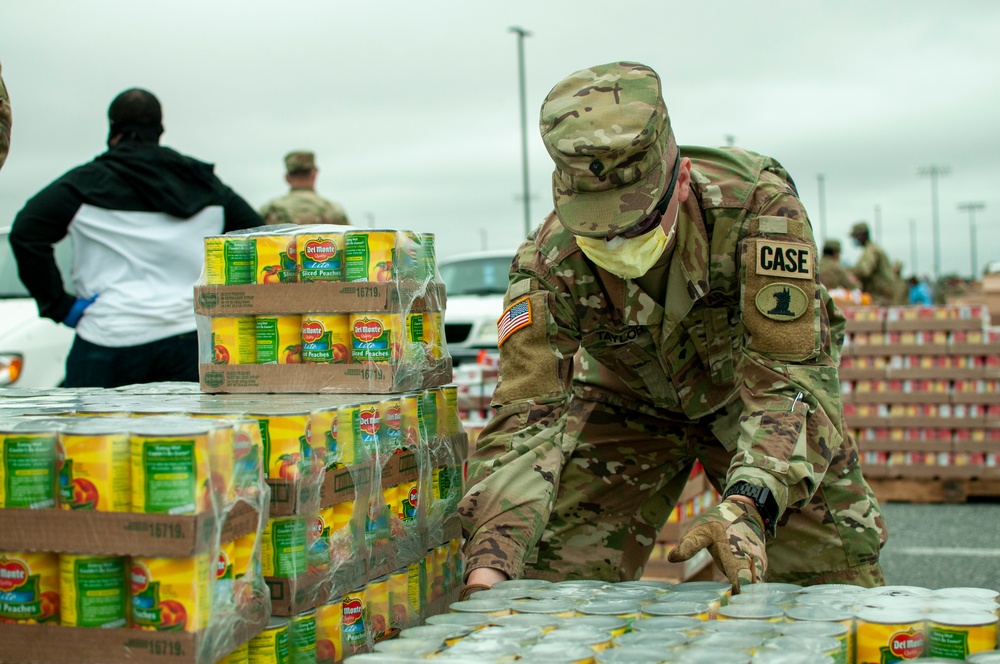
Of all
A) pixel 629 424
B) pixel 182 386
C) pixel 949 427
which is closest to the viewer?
pixel 182 386

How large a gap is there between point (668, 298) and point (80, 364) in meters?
2.54

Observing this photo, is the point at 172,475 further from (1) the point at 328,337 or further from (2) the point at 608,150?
(2) the point at 608,150

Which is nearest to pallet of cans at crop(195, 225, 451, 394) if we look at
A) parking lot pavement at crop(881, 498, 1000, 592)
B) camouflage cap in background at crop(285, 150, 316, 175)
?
parking lot pavement at crop(881, 498, 1000, 592)

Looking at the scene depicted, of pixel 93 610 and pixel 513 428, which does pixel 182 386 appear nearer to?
pixel 513 428

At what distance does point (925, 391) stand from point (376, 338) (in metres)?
6.59

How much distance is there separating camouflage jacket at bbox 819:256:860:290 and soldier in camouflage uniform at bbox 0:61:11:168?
10.7 m

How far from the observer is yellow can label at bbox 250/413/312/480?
2277 millimetres

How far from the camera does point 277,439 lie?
2285 millimetres

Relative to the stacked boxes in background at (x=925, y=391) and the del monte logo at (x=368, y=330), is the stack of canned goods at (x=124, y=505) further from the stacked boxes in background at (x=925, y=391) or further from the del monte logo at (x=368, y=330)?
the stacked boxes in background at (x=925, y=391)

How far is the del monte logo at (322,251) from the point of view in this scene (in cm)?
283

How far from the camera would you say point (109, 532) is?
6.34ft

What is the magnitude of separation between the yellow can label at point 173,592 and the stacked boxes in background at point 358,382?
0.48m

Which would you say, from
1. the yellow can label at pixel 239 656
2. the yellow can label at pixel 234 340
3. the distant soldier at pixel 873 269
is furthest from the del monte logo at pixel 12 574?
the distant soldier at pixel 873 269

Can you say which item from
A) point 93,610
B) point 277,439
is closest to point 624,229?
point 277,439
